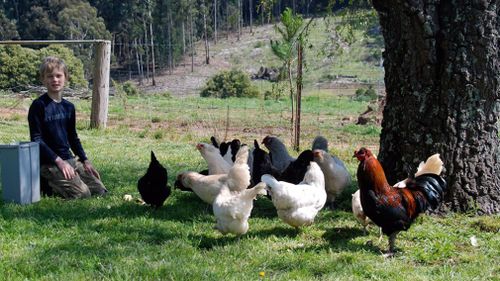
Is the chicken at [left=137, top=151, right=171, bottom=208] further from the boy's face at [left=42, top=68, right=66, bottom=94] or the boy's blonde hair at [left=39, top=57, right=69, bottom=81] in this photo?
the boy's blonde hair at [left=39, top=57, right=69, bottom=81]

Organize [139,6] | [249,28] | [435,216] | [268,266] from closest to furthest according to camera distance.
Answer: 1. [268,266]
2. [435,216]
3. [139,6]
4. [249,28]

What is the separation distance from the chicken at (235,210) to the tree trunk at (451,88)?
2.06m

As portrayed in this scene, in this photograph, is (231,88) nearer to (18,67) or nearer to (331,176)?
(18,67)

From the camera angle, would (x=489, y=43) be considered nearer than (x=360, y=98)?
Yes

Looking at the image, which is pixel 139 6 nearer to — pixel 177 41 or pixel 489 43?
pixel 177 41

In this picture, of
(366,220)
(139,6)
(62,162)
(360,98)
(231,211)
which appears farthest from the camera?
(139,6)

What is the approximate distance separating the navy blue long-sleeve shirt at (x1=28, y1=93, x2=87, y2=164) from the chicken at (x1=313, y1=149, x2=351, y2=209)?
2954 millimetres

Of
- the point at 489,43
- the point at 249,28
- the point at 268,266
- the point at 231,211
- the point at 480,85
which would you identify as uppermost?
the point at 249,28

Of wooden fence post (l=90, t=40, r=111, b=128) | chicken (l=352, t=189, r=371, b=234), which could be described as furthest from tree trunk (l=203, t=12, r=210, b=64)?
chicken (l=352, t=189, r=371, b=234)

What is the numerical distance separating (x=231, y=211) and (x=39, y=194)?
2789 mm

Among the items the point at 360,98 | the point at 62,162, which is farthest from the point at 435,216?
the point at 360,98

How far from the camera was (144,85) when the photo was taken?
50.9 metres

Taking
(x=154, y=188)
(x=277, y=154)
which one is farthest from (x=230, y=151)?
(x=154, y=188)

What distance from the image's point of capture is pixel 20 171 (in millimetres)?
6203
